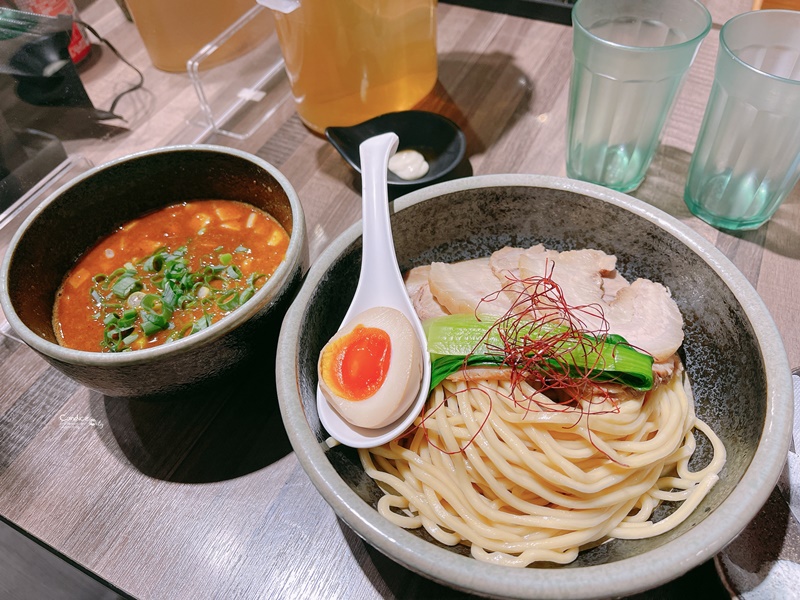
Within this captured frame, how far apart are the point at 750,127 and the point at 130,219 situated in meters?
1.67

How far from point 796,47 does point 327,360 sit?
58.8 inches

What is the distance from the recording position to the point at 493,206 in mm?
1432

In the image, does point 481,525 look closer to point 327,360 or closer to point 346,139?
point 327,360

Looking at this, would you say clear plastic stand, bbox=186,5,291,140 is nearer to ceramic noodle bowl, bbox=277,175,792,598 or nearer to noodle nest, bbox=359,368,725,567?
ceramic noodle bowl, bbox=277,175,792,598

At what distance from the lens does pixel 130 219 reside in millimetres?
1549

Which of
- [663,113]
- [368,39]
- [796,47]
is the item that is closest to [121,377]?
[368,39]

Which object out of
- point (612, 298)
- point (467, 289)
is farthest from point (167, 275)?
point (612, 298)

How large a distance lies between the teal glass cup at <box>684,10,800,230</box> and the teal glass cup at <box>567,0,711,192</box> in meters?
0.12

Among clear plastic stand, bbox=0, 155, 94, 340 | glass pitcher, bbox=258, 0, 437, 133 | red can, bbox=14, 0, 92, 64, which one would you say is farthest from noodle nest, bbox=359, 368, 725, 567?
red can, bbox=14, 0, 92, 64

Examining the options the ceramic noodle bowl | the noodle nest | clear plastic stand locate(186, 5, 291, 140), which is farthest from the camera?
clear plastic stand locate(186, 5, 291, 140)

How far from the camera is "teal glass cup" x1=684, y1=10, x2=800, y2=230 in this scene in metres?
1.44

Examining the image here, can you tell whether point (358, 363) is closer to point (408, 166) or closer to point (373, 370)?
point (373, 370)

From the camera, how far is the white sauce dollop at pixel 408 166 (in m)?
1.75

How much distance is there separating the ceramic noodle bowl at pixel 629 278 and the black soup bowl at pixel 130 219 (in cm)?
10
